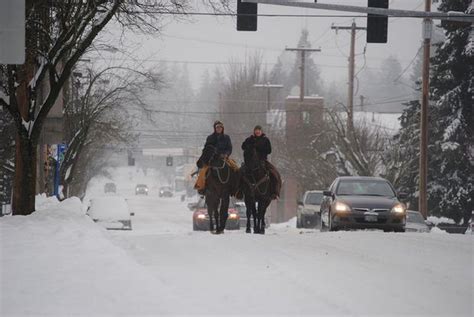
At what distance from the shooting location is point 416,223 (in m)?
27.0

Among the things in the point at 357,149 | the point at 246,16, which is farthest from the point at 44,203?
the point at 357,149

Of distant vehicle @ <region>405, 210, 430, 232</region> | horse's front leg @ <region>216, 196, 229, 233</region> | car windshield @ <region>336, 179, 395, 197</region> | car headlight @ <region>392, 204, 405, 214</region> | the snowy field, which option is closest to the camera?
the snowy field

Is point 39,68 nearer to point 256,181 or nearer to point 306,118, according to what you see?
point 256,181

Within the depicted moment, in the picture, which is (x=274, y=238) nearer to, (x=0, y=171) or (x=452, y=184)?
(x=0, y=171)

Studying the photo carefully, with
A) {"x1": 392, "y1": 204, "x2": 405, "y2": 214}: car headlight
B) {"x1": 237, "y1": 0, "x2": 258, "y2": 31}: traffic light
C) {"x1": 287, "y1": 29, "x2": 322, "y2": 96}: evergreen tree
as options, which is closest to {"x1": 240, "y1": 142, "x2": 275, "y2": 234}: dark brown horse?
{"x1": 392, "y1": 204, "x2": 405, "y2": 214}: car headlight

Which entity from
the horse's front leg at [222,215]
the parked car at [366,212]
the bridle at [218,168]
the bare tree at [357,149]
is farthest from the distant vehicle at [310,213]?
the bridle at [218,168]

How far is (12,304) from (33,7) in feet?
30.8

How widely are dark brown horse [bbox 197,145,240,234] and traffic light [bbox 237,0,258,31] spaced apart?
155 inches

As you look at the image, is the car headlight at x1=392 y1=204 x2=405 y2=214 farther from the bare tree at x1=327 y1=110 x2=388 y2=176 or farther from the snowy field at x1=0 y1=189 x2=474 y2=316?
the bare tree at x1=327 y1=110 x2=388 y2=176

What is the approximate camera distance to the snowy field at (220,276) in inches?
293

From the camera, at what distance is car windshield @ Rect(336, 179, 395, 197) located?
19531 mm

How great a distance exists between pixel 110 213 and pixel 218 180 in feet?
56.2

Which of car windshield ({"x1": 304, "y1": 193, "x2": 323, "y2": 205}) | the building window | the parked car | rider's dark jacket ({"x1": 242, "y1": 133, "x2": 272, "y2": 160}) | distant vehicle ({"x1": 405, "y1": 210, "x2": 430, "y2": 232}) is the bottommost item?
distant vehicle ({"x1": 405, "y1": 210, "x2": 430, "y2": 232})

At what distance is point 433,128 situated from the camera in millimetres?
40156
